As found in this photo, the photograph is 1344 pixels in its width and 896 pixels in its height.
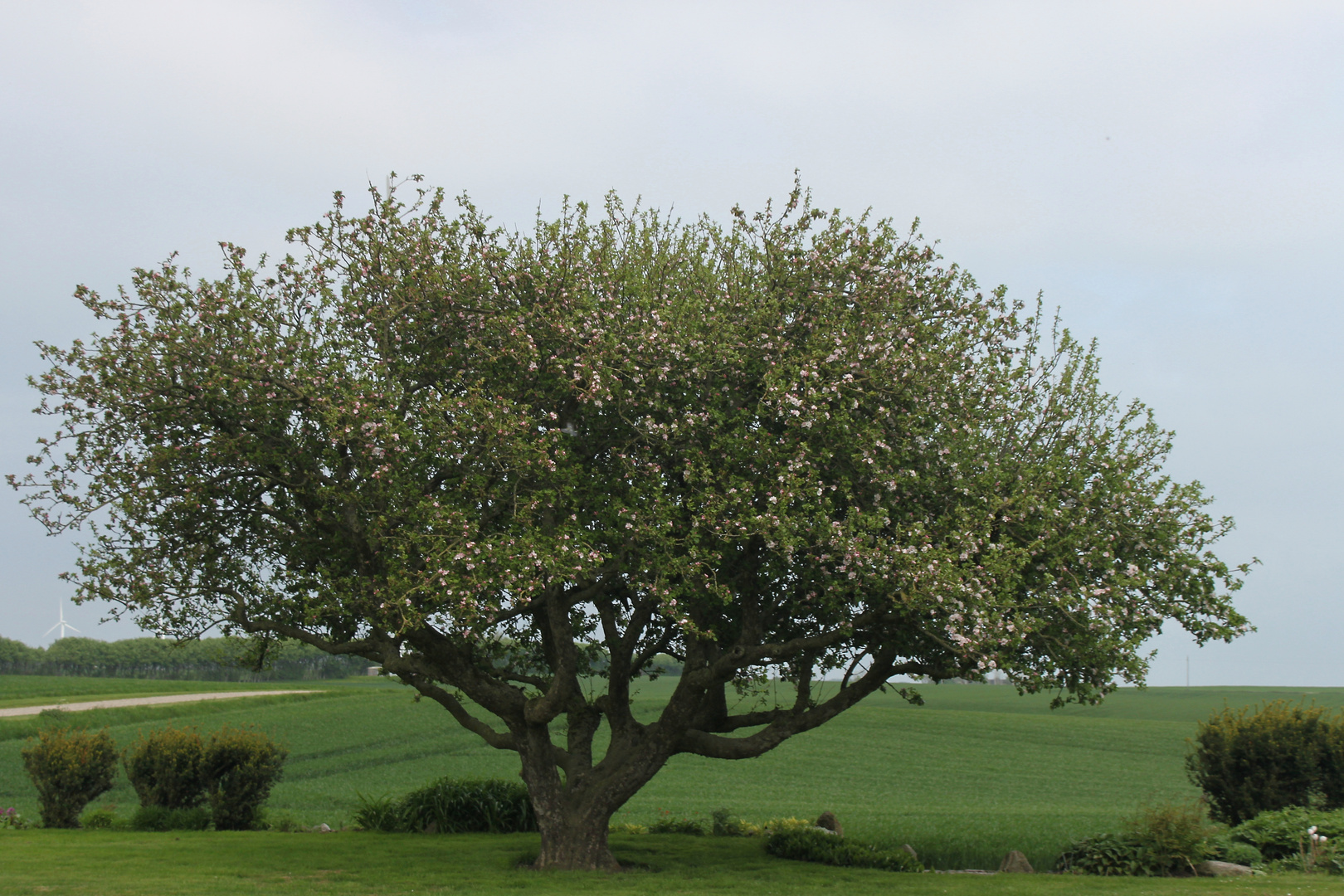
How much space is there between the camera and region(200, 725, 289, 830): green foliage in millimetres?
28688

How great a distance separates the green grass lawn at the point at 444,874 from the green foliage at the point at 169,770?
376 centimetres

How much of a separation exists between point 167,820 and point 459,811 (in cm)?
900

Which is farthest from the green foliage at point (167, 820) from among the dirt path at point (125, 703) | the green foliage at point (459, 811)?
the dirt path at point (125, 703)

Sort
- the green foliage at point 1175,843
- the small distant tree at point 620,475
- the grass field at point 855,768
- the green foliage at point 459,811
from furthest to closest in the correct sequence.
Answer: the grass field at point 855,768 → the green foliage at point 459,811 → the green foliage at point 1175,843 → the small distant tree at point 620,475

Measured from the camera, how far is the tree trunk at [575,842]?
19562mm

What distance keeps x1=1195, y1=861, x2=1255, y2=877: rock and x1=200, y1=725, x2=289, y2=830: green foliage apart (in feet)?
80.2

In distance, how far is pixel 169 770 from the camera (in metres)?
28.6

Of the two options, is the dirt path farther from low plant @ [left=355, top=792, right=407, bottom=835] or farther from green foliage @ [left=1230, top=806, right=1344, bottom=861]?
green foliage @ [left=1230, top=806, right=1344, bottom=861]

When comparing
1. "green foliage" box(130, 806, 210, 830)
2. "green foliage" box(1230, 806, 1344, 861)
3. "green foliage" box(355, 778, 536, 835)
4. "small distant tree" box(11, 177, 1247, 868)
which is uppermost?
"small distant tree" box(11, 177, 1247, 868)

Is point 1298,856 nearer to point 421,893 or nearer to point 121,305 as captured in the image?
point 421,893

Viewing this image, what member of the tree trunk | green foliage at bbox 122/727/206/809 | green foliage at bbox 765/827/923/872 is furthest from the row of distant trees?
the tree trunk

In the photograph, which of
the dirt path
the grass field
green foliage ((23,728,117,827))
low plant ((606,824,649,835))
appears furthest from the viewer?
the dirt path

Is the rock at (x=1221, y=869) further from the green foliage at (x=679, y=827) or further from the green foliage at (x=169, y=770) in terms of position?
the green foliage at (x=169, y=770)

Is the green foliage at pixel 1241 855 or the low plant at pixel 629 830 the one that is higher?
the green foliage at pixel 1241 855
